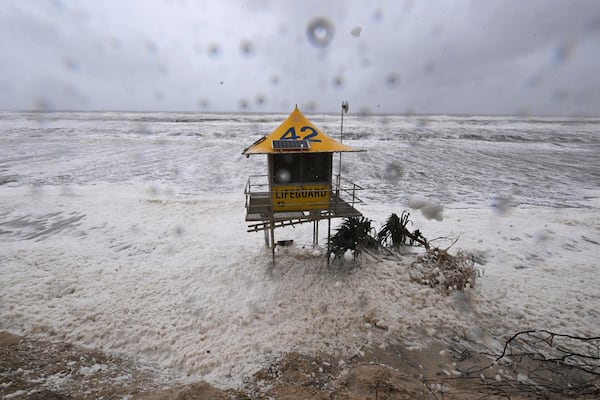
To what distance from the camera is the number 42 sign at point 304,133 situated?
30.0ft

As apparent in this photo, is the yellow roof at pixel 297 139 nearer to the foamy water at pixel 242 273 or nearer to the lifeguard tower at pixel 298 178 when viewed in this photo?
the lifeguard tower at pixel 298 178

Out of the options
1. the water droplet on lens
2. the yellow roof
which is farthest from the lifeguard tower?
the water droplet on lens

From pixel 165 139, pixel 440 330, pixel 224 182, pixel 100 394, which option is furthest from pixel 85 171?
pixel 440 330

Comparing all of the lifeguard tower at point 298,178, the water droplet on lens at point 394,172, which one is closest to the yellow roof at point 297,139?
the lifeguard tower at point 298,178

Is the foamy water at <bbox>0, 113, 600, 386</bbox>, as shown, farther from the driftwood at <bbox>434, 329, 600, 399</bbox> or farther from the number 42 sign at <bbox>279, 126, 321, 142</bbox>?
the number 42 sign at <bbox>279, 126, 321, 142</bbox>

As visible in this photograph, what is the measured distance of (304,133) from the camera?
30.3ft

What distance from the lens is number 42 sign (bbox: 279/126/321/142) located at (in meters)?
9.14

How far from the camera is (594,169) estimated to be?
2509 centimetres

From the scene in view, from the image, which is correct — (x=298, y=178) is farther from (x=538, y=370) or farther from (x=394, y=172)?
(x=394, y=172)

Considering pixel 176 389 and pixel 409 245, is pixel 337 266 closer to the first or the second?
pixel 409 245

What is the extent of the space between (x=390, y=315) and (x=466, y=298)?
259 cm

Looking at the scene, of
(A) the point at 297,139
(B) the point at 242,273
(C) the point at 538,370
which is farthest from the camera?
(B) the point at 242,273

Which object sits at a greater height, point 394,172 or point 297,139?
point 297,139

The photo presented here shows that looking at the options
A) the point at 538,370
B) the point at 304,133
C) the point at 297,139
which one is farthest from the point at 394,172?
the point at 538,370
